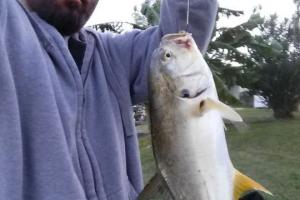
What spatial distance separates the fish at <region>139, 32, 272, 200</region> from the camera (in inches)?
84.7

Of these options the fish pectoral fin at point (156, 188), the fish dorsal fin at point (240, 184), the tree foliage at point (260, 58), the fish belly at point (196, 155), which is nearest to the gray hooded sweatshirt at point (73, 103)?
the fish pectoral fin at point (156, 188)

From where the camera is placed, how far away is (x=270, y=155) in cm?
1388

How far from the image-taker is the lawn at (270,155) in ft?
31.3

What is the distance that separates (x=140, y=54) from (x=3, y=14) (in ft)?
2.45

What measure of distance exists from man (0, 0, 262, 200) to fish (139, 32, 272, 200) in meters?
0.22

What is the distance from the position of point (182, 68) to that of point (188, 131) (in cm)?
25

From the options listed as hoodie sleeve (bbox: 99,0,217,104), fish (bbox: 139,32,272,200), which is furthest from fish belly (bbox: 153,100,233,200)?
hoodie sleeve (bbox: 99,0,217,104)

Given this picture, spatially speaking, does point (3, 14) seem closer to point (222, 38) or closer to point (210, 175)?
point (210, 175)

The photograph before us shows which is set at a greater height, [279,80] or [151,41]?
[151,41]

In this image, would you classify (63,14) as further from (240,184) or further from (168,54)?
(240,184)

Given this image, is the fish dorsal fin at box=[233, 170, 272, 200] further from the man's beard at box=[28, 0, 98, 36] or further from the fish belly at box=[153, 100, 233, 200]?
the man's beard at box=[28, 0, 98, 36]

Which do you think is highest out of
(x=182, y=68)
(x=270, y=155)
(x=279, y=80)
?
(x=182, y=68)

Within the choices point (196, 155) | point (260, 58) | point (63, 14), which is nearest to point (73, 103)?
point (63, 14)

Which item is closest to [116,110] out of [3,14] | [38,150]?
[38,150]
